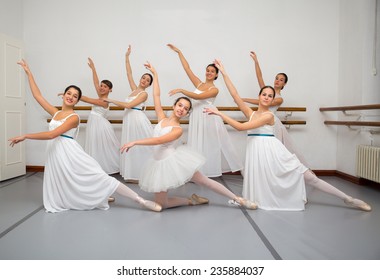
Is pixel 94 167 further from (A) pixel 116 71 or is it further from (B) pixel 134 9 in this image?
(B) pixel 134 9

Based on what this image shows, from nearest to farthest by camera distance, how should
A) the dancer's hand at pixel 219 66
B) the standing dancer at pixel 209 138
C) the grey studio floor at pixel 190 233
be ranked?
the grey studio floor at pixel 190 233 < the dancer's hand at pixel 219 66 < the standing dancer at pixel 209 138

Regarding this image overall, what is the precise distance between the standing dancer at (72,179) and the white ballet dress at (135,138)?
49.9 inches

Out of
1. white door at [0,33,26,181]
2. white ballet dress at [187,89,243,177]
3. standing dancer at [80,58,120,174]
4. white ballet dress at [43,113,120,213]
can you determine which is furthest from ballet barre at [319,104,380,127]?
white door at [0,33,26,181]

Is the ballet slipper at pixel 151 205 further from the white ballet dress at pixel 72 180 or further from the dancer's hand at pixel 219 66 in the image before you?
the dancer's hand at pixel 219 66

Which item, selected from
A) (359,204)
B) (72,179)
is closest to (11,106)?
(72,179)

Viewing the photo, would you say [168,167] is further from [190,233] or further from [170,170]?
[190,233]

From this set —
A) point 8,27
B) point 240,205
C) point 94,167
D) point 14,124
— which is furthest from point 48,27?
point 240,205

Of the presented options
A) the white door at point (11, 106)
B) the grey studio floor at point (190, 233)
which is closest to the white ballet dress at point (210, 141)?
the grey studio floor at point (190, 233)

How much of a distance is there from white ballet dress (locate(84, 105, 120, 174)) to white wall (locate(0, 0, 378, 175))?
2.42 ft

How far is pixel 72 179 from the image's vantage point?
3018 millimetres

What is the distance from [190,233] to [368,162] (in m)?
2.79

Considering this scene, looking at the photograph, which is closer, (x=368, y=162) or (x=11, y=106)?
(x=368, y=162)

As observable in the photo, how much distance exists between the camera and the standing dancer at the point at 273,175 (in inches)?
122
